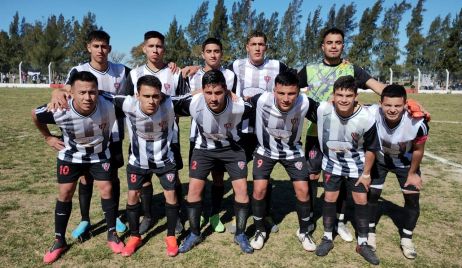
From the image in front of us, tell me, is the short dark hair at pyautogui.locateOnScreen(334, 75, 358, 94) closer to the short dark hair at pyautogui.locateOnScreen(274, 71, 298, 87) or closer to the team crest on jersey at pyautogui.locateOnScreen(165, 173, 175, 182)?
the short dark hair at pyautogui.locateOnScreen(274, 71, 298, 87)

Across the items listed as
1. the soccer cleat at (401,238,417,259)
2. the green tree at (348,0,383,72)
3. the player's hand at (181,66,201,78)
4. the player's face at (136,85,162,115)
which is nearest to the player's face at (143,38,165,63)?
the player's hand at (181,66,201,78)

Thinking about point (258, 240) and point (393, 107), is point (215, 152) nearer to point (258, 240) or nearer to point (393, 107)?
point (258, 240)

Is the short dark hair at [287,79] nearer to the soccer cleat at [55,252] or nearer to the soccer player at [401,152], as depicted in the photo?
the soccer player at [401,152]

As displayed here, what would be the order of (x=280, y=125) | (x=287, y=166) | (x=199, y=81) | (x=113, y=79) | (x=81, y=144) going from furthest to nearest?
(x=199, y=81)
(x=113, y=79)
(x=287, y=166)
(x=280, y=125)
(x=81, y=144)

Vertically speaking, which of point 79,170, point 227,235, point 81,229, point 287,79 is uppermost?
point 287,79

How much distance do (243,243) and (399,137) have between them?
210 centimetres

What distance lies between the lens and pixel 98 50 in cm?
424

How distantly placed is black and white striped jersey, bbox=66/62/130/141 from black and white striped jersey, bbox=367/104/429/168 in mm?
2987

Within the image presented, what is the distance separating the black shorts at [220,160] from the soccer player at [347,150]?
97cm

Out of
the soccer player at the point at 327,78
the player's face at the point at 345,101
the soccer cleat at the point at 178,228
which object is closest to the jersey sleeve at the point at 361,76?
the soccer player at the point at 327,78

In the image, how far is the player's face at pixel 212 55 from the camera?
4.40m

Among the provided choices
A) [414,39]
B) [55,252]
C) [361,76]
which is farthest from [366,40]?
[55,252]

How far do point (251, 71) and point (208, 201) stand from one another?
83.9 inches

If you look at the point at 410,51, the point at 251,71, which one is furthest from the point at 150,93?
the point at 410,51
